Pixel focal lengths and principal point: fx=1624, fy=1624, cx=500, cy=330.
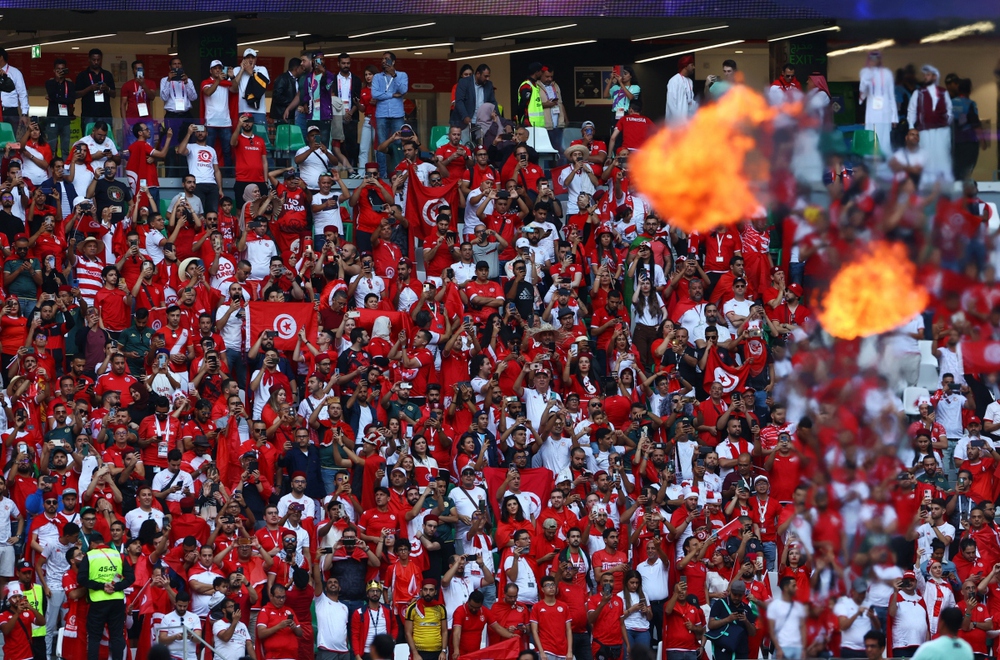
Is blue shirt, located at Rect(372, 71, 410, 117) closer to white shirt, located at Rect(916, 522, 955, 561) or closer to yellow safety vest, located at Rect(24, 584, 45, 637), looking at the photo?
yellow safety vest, located at Rect(24, 584, 45, 637)

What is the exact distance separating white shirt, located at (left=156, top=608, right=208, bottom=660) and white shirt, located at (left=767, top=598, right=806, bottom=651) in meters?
6.17

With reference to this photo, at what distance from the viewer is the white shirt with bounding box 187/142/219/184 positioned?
73.2ft

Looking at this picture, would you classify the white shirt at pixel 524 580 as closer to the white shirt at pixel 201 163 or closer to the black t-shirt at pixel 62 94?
the white shirt at pixel 201 163

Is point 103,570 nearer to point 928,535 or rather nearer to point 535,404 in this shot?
point 535,404

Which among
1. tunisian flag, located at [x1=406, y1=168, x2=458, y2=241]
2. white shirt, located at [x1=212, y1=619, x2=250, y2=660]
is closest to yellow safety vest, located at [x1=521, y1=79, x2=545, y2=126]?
tunisian flag, located at [x1=406, y1=168, x2=458, y2=241]

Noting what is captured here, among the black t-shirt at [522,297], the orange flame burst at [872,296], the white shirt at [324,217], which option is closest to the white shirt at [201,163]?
the white shirt at [324,217]

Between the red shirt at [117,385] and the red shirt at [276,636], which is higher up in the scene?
the red shirt at [117,385]

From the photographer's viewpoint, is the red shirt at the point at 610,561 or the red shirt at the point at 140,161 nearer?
the red shirt at the point at 610,561

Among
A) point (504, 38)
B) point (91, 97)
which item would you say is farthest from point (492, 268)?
point (504, 38)

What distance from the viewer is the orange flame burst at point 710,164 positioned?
40.7ft

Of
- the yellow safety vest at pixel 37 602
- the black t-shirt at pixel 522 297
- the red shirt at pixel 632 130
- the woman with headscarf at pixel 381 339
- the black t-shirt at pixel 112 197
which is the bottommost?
the yellow safety vest at pixel 37 602

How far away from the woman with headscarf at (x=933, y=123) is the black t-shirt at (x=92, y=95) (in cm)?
1314

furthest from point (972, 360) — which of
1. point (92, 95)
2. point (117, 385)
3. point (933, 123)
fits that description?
point (92, 95)

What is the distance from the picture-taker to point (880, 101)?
18.4m
